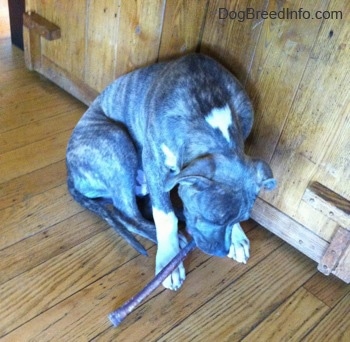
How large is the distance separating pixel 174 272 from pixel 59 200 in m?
0.63

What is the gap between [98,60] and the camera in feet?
7.83

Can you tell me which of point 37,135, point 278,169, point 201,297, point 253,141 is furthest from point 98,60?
point 201,297

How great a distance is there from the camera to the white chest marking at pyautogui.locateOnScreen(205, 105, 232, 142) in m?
1.53

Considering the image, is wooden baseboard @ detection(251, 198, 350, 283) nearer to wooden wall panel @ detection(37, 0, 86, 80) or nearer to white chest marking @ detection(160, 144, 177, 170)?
white chest marking @ detection(160, 144, 177, 170)

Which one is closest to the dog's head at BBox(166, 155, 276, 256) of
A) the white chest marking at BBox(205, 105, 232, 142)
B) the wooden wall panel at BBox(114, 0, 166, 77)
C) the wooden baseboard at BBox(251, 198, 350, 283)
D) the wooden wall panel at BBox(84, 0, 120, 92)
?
the white chest marking at BBox(205, 105, 232, 142)

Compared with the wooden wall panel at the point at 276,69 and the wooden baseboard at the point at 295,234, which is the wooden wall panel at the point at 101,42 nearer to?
the wooden wall panel at the point at 276,69

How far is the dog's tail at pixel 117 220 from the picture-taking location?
1786 mm

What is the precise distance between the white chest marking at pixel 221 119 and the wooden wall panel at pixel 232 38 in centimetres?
31

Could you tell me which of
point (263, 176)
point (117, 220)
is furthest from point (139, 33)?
point (263, 176)

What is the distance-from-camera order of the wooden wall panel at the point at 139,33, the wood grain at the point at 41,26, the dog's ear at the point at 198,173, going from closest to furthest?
the dog's ear at the point at 198,173, the wooden wall panel at the point at 139,33, the wood grain at the point at 41,26

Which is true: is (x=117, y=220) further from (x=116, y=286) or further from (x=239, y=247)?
(x=239, y=247)

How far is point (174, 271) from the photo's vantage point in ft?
5.57

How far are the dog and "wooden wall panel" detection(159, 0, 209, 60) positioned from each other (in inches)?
6.6

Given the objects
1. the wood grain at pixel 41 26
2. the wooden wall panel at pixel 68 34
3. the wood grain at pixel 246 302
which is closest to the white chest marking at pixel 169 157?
the wood grain at pixel 246 302
